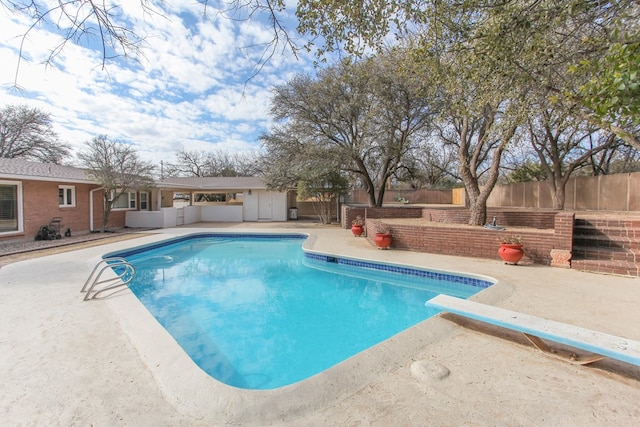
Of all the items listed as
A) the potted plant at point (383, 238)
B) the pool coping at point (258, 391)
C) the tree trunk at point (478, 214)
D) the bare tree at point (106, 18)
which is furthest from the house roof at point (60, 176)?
the tree trunk at point (478, 214)

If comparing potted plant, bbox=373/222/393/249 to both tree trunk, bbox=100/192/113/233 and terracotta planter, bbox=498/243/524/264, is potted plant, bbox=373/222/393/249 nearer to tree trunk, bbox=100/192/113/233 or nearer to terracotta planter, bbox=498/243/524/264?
terracotta planter, bbox=498/243/524/264

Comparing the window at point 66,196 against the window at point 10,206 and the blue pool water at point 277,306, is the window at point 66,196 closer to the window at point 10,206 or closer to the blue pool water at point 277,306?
the window at point 10,206

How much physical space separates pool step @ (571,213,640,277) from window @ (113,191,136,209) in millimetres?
17813

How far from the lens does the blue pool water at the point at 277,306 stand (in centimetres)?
408

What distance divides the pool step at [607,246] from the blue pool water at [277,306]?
2.53 metres

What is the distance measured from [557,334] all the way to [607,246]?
20.0 feet

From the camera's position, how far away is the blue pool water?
4078 mm

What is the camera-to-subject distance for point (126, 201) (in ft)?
52.3

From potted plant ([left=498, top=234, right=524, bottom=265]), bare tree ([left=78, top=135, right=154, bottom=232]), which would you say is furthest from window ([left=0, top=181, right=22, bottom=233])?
potted plant ([left=498, top=234, right=524, bottom=265])

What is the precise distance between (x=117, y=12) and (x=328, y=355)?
14.1 ft

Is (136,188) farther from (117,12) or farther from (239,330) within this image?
(117,12)

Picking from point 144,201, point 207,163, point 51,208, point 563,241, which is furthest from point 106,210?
point 207,163

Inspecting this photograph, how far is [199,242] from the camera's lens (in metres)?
13.2

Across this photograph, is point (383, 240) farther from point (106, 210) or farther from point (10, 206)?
point (10, 206)
